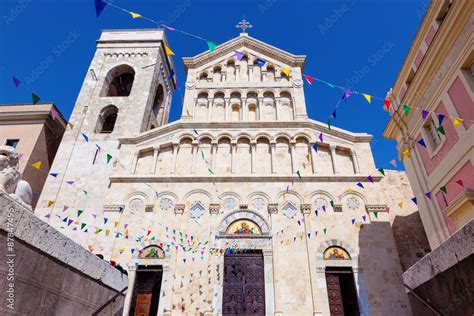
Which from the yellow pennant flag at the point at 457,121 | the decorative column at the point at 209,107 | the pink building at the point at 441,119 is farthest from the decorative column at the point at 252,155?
the yellow pennant flag at the point at 457,121

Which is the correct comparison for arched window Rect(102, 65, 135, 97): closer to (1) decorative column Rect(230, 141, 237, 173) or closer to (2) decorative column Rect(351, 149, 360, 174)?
(1) decorative column Rect(230, 141, 237, 173)

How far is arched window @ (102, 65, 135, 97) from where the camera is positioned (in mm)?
22562

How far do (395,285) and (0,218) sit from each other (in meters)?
13.4

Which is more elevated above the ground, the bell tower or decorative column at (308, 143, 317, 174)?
the bell tower

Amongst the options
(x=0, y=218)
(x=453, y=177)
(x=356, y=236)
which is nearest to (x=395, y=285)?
(x=356, y=236)

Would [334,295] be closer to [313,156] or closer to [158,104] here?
[313,156]

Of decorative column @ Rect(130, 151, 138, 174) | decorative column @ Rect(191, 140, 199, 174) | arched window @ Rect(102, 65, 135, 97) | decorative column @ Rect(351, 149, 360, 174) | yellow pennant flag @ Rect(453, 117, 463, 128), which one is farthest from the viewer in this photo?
arched window @ Rect(102, 65, 135, 97)

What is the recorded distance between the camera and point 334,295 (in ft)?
39.7

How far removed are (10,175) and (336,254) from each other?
12142 mm

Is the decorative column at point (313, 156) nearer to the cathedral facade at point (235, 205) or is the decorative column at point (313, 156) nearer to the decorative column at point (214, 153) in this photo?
the cathedral facade at point (235, 205)

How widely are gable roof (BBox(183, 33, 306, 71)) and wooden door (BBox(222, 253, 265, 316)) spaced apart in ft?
44.1

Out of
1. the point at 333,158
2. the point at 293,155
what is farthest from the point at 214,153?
the point at 333,158

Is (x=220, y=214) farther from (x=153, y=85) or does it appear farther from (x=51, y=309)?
(x=153, y=85)

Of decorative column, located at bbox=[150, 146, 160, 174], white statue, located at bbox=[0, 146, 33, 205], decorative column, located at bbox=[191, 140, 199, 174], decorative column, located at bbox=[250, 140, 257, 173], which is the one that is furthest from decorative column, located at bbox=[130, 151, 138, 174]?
white statue, located at bbox=[0, 146, 33, 205]
